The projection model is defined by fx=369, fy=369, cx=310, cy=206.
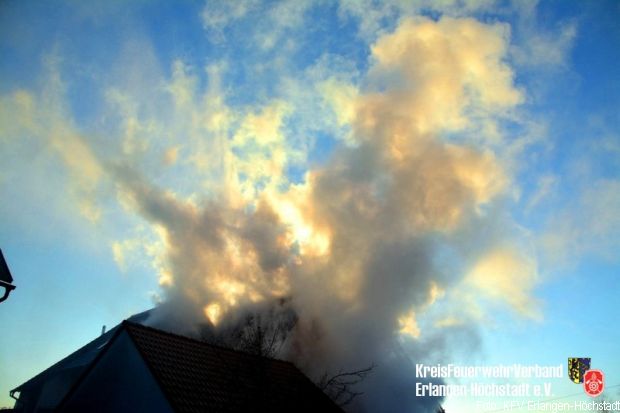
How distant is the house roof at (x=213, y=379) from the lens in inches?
508

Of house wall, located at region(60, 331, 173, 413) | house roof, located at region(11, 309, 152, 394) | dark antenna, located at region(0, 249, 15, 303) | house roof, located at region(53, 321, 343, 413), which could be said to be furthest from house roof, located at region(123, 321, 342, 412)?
house roof, located at region(11, 309, 152, 394)

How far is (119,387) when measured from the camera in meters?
13.0

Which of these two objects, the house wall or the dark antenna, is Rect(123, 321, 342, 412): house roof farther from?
the dark antenna

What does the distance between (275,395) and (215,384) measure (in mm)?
3133

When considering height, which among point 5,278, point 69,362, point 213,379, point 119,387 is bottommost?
point 119,387

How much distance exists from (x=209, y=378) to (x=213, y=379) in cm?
17

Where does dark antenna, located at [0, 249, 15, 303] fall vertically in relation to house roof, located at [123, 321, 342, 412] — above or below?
above

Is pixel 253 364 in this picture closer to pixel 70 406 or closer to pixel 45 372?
pixel 70 406

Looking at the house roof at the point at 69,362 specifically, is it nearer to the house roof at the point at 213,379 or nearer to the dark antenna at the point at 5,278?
the house roof at the point at 213,379

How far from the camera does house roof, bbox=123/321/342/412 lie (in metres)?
12.9

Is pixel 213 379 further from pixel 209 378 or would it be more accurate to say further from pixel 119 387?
pixel 119 387

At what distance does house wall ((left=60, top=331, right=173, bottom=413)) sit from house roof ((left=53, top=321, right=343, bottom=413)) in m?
0.21

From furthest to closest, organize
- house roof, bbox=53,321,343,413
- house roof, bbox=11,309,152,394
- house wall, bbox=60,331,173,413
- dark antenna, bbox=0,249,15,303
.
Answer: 1. house roof, bbox=11,309,152,394
2. house roof, bbox=53,321,343,413
3. house wall, bbox=60,331,173,413
4. dark antenna, bbox=0,249,15,303

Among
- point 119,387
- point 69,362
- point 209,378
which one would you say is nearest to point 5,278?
point 119,387
